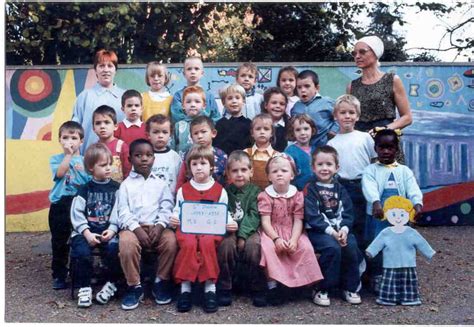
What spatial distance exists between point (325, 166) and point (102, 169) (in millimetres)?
1789

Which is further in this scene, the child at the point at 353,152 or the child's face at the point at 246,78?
the child's face at the point at 246,78

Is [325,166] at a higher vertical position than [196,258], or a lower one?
higher

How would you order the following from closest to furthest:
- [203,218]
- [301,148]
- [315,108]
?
[203,218] < [301,148] < [315,108]

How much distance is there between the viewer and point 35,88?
705 centimetres

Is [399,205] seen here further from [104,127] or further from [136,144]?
[104,127]

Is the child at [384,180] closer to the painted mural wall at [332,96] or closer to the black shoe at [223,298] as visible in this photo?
the black shoe at [223,298]

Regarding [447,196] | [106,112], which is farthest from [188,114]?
[447,196]

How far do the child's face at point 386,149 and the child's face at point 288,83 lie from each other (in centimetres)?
100

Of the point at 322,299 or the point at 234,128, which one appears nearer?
the point at 322,299

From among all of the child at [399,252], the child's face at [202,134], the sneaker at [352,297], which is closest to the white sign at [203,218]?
the child's face at [202,134]

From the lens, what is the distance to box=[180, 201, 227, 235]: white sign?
467 cm

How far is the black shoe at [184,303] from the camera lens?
4562 millimetres

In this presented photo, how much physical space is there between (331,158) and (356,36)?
2.25 m

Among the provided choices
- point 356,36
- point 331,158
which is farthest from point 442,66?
point 331,158
